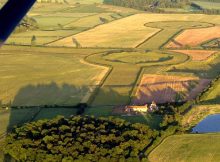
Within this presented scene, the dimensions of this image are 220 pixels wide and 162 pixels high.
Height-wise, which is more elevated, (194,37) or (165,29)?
(194,37)

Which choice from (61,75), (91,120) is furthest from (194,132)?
(61,75)

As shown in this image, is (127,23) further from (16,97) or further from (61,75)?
(16,97)

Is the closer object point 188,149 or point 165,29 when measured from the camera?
point 188,149

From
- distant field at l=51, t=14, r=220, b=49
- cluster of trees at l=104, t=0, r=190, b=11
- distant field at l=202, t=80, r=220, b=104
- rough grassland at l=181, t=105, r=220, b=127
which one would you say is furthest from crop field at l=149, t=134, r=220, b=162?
cluster of trees at l=104, t=0, r=190, b=11

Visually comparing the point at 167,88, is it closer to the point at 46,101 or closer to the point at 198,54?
the point at 46,101

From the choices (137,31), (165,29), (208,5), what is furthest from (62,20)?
(208,5)

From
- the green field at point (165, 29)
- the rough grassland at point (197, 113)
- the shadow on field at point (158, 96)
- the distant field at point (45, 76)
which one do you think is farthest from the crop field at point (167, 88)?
the green field at point (165, 29)

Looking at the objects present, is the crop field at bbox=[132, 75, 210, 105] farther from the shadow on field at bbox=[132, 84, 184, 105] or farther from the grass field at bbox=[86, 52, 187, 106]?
the grass field at bbox=[86, 52, 187, 106]
